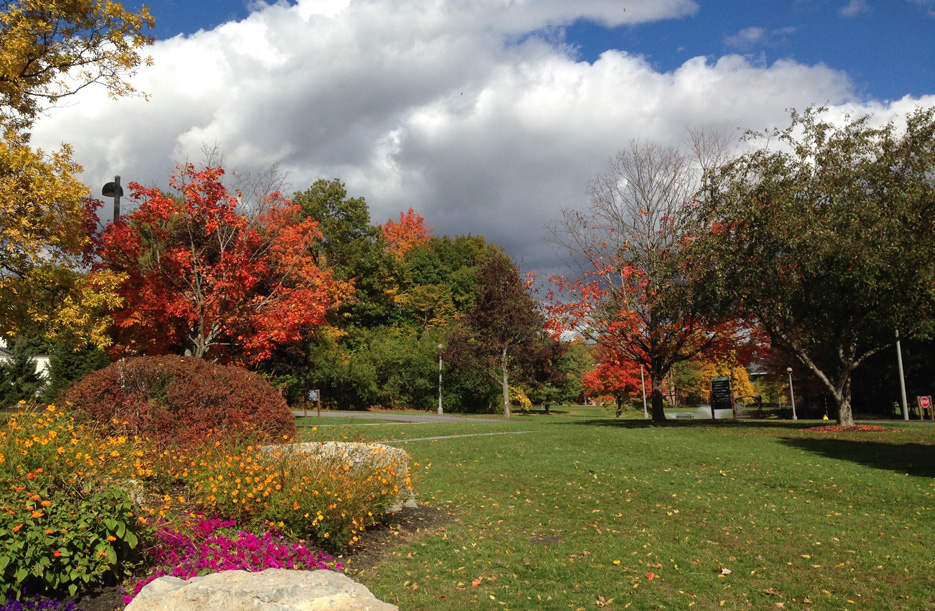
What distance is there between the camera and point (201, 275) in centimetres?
1719

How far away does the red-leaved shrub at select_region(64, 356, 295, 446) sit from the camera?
26.0 ft

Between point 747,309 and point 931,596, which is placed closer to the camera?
point 931,596

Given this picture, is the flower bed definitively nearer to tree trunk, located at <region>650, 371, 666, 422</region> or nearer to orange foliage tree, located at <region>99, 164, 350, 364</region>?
orange foliage tree, located at <region>99, 164, 350, 364</region>

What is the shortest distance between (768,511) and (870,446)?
9030 millimetres

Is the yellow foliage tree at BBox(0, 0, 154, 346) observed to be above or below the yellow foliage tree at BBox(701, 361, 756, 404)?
above

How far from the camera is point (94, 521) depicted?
4527 mm

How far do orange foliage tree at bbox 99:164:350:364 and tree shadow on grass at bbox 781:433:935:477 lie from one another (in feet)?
46.4

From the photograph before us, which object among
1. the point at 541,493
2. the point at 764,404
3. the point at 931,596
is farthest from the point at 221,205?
the point at 764,404

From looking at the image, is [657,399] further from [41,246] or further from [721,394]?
[41,246]

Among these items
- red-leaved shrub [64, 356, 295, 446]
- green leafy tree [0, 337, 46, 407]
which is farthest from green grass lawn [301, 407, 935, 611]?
green leafy tree [0, 337, 46, 407]

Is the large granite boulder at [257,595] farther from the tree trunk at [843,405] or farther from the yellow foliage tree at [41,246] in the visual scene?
the tree trunk at [843,405]

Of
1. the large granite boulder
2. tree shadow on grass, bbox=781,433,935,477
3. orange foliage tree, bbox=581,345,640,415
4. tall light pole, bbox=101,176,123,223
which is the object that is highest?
tall light pole, bbox=101,176,123,223

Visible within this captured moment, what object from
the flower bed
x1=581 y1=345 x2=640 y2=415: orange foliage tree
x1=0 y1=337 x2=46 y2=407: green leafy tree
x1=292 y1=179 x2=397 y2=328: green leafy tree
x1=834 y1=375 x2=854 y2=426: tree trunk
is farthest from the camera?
x1=292 y1=179 x2=397 y2=328: green leafy tree

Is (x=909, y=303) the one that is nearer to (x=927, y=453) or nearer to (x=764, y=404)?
(x=927, y=453)
